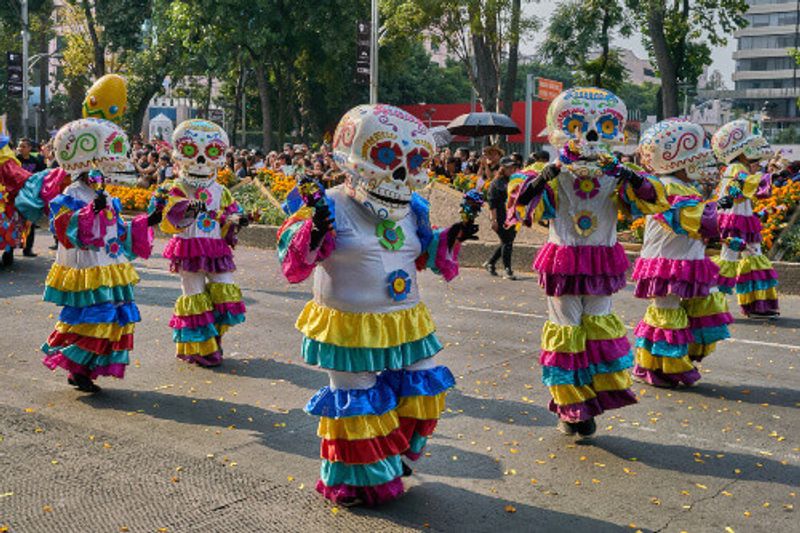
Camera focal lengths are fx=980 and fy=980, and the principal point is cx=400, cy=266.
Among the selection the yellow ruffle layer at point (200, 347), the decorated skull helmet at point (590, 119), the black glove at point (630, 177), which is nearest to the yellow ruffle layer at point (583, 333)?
the black glove at point (630, 177)

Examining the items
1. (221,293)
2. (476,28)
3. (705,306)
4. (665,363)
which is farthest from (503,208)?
(476,28)

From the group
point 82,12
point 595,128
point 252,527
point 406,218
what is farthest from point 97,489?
point 82,12

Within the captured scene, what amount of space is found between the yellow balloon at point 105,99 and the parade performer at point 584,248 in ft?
11.9

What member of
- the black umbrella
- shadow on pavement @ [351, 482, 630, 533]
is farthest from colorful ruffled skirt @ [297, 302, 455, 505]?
the black umbrella

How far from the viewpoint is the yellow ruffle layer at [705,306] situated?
8.33 metres

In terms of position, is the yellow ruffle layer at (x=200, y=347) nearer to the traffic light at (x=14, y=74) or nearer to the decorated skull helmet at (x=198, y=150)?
the decorated skull helmet at (x=198, y=150)

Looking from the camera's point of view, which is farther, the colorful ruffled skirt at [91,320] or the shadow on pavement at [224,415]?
the colorful ruffled skirt at [91,320]

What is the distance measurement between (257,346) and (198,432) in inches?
121

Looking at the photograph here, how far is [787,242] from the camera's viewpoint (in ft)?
47.1

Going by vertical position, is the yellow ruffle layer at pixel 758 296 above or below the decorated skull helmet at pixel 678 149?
below

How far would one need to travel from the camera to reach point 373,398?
5.36m

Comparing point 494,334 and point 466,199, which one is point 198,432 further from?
point 494,334

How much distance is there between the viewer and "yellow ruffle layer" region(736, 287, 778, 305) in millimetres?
11523

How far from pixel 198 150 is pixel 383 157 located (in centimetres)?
402
